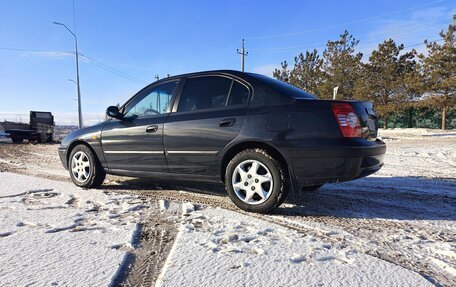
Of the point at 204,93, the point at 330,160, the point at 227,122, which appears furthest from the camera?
the point at 204,93

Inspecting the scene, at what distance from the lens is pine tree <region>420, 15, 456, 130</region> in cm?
2778

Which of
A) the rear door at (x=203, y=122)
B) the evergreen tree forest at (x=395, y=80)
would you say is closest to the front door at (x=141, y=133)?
the rear door at (x=203, y=122)

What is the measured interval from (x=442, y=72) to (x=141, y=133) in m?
31.0

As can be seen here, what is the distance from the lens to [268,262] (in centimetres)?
232

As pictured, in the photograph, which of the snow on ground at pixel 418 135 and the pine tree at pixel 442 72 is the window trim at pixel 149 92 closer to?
the snow on ground at pixel 418 135

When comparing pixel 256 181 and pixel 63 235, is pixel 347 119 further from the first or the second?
pixel 63 235

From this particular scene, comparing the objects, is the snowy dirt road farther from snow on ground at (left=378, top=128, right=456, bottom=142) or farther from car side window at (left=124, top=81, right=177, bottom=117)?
snow on ground at (left=378, top=128, right=456, bottom=142)

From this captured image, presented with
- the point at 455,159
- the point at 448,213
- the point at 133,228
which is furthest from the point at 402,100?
the point at 133,228

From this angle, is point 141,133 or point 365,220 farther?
point 141,133

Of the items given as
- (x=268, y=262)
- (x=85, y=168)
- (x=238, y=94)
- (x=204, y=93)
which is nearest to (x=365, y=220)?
(x=268, y=262)

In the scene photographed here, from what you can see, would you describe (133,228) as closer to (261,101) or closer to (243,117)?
(243,117)

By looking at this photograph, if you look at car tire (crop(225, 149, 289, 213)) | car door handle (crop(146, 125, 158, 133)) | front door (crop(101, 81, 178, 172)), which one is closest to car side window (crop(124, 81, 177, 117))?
front door (crop(101, 81, 178, 172))

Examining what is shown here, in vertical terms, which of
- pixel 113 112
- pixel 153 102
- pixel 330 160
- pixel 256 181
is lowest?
pixel 256 181

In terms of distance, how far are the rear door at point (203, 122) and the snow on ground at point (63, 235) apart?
800 millimetres
